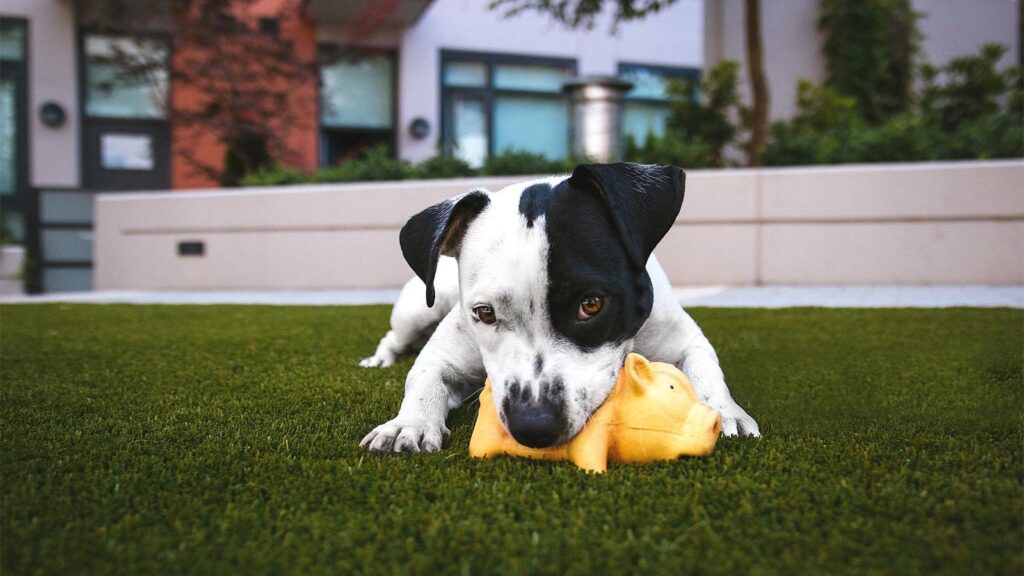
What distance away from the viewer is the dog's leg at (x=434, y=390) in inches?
85.3

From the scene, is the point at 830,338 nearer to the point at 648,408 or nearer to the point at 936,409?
the point at 936,409

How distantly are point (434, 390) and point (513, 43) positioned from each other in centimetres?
1401

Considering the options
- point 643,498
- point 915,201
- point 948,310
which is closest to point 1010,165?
point 915,201

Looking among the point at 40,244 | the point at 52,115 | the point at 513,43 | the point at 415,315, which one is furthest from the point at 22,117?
the point at 415,315

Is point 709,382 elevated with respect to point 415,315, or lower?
lower

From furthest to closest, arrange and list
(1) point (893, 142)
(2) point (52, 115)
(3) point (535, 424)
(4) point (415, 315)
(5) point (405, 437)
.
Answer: (2) point (52, 115)
(1) point (893, 142)
(4) point (415, 315)
(5) point (405, 437)
(3) point (535, 424)

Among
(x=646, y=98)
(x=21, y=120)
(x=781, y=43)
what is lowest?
(x=21, y=120)

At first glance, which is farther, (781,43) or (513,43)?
(513,43)

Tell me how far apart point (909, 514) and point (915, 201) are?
285 inches

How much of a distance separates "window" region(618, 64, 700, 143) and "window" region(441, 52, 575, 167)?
4.38 feet

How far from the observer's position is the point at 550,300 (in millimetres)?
2154

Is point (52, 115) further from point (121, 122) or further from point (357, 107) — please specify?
point (357, 107)

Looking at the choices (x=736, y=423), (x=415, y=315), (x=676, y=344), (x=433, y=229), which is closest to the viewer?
(x=736, y=423)

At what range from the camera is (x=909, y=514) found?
5.00 feet
